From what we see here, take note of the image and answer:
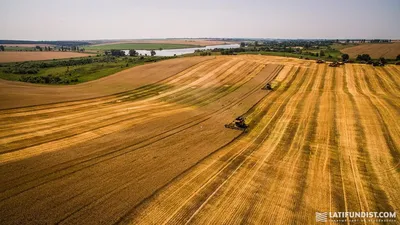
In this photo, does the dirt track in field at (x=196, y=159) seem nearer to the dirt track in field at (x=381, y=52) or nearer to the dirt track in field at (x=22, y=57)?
the dirt track in field at (x=381, y=52)

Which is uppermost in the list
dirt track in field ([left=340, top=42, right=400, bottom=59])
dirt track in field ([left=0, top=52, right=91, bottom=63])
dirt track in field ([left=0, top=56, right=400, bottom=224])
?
dirt track in field ([left=340, top=42, right=400, bottom=59])

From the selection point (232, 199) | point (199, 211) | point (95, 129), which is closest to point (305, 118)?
point (232, 199)

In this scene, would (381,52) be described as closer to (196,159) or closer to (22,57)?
(196,159)

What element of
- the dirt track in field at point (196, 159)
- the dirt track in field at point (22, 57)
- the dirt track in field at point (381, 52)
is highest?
the dirt track in field at point (381, 52)

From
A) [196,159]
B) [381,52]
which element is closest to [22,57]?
[196,159]

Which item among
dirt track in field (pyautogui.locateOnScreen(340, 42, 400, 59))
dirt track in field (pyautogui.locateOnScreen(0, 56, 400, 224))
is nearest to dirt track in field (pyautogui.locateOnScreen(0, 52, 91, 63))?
dirt track in field (pyautogui.locateOnScreen(0, 56, 400, 224))

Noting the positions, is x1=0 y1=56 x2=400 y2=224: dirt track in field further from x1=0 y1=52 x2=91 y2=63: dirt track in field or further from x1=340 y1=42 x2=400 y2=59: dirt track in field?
x1=0 y1=52 x2=91 y2=63: dirt track in field

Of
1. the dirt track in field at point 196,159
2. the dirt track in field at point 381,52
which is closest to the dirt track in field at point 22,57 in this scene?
the dirt track in field at point 196,159

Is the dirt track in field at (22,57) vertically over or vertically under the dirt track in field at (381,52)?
under

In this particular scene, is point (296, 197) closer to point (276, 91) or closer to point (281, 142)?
point (281, 142)

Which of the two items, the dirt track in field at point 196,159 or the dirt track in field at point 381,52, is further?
the dirt track in field at point 381,52
